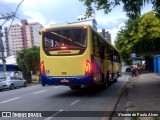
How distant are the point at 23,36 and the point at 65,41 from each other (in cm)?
3573

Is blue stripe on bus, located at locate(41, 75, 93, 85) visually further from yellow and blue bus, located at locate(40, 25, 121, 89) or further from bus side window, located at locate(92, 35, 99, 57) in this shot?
bus side window, located at locate(92, 35, 99, 57)

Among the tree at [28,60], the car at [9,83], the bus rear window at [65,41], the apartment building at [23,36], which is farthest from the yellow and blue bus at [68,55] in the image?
the tree at [28,60]

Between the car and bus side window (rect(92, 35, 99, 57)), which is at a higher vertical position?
bus side window (rect(92, 35, 99, 57))

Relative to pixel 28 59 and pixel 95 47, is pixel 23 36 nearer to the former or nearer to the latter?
pixel 28 59

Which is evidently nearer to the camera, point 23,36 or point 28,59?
point 23,36

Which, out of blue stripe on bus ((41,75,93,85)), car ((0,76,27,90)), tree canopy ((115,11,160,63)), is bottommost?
car ((0,76,27,90))

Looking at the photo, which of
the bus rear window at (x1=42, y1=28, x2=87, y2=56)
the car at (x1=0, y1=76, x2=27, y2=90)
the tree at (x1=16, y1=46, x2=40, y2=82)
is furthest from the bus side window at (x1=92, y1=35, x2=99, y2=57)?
the tree at (x1=16, y1=46, x2=40, y2=82)

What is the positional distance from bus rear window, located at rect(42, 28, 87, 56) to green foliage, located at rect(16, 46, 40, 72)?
114ft

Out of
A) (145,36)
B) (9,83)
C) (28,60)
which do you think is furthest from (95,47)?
(28,60)

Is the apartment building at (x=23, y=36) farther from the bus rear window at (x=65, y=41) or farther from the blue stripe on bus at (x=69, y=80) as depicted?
the blue stripe on bus at (x=69, y=80)

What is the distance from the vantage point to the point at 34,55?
52469 mm

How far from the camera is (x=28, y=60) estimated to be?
2069 inches

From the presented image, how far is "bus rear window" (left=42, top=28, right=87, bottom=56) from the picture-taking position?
17031 mm

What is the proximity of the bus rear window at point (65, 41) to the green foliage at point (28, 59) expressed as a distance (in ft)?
114
